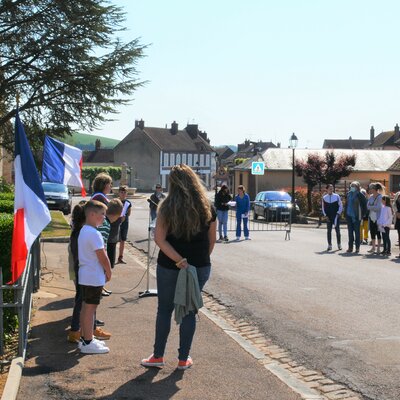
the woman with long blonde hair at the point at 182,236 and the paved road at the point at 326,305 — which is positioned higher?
the woman with long blonde hair at the point at 182,236

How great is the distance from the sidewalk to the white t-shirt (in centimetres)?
75

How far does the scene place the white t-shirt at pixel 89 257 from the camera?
701cm

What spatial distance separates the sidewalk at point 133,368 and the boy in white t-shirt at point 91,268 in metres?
0.18

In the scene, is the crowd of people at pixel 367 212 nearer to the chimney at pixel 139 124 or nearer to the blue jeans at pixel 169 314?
the blue jeans at pixel 169 314

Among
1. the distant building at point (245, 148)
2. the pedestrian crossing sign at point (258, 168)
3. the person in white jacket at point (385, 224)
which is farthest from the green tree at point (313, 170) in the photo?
the distant building at point (245, 148)

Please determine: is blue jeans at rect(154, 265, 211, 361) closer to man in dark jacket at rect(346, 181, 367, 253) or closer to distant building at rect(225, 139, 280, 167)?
man in dark jacket at rect(346, 181, 367, 253)

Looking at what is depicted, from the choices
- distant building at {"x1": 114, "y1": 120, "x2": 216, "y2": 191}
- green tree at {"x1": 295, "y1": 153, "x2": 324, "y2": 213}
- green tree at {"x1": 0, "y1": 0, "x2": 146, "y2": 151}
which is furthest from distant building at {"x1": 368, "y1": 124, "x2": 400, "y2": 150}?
green tree at {"x1": 0, "y1": 0, "x2": 146, "y2": 151}

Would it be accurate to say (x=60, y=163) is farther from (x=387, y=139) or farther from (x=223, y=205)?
(x=387, y=139)

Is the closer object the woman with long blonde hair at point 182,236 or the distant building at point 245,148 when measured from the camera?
the woman with long blonde hair at point 182,236

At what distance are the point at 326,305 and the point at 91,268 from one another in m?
4.21

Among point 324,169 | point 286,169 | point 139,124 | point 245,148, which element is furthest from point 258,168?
point 245,148

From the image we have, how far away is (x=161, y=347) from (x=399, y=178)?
3900 cm

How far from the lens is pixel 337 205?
60.5ft

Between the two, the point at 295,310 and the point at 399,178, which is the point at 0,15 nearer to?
the point at 295,310
